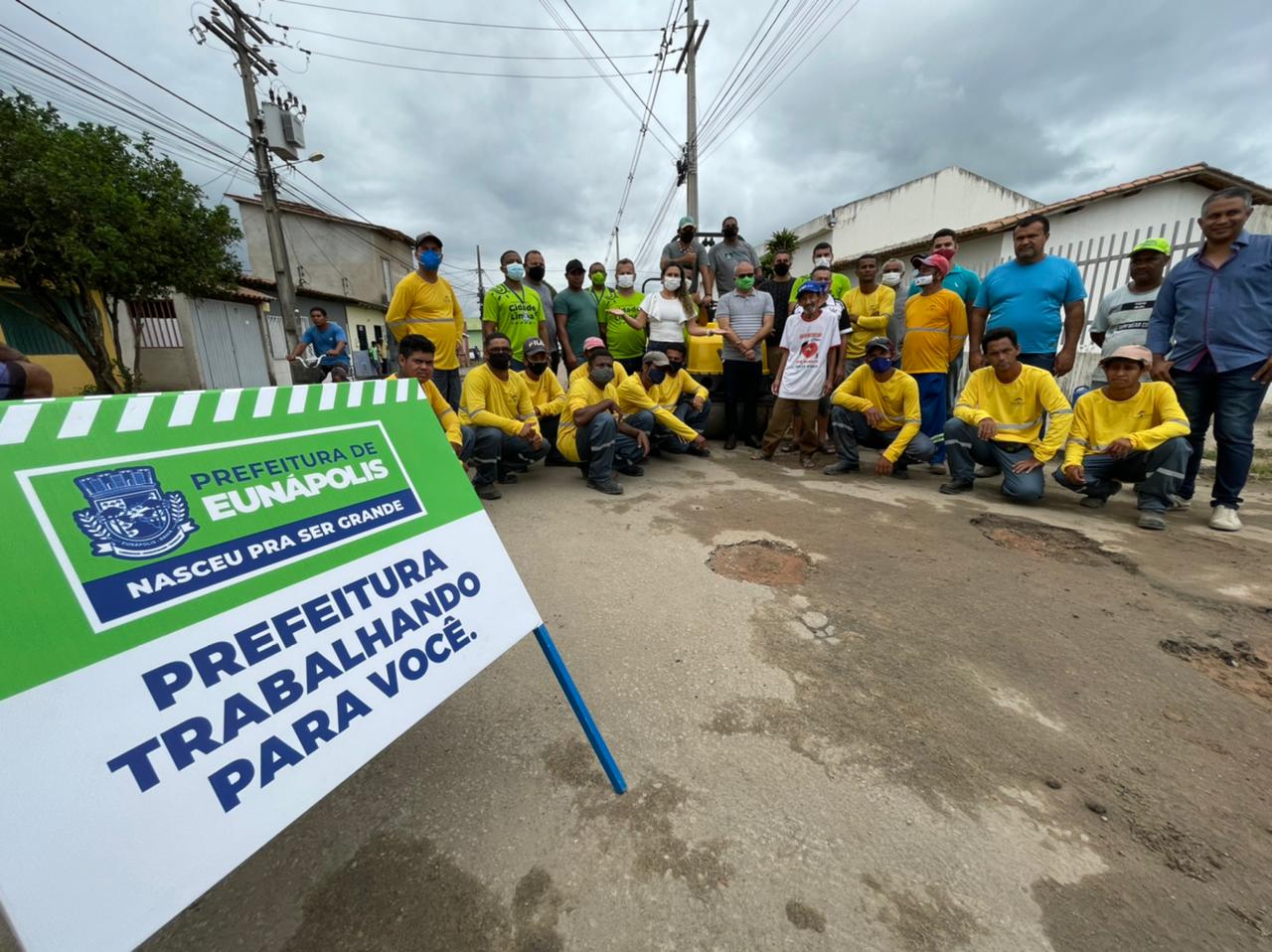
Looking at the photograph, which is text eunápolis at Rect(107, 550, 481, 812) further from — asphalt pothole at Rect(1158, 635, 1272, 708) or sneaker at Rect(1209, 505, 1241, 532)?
sneaker at Rect(1209, 505, 1241, 532)

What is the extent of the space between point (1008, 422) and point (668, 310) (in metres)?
3.13

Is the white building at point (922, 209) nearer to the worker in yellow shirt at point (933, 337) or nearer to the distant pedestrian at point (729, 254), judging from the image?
the distant pedestrian at point (729, 254)

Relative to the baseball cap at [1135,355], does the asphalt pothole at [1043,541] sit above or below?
below

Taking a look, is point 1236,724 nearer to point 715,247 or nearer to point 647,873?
point 647,873

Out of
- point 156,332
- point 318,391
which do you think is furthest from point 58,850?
point 156,332

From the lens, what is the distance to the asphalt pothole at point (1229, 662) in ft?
6.20

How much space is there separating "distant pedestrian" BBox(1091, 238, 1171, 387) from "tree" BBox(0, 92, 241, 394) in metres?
13.1

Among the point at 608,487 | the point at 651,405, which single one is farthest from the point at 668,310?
the point at 608,487

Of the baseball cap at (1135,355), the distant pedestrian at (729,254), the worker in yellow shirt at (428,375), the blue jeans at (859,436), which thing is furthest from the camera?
the distant pedestrian at (729,254)

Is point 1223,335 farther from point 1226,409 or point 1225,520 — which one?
point 1225,520

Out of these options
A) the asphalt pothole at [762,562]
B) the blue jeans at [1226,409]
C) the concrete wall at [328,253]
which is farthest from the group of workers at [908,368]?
the concrete wall at [328,253]

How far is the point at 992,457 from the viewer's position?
4.09 meters

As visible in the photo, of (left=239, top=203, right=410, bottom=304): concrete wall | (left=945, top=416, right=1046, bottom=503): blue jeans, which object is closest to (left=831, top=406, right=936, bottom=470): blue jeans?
(left=945, top=416, right=1046, bottom=503): blue jeans

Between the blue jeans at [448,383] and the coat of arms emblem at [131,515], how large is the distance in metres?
3.81
